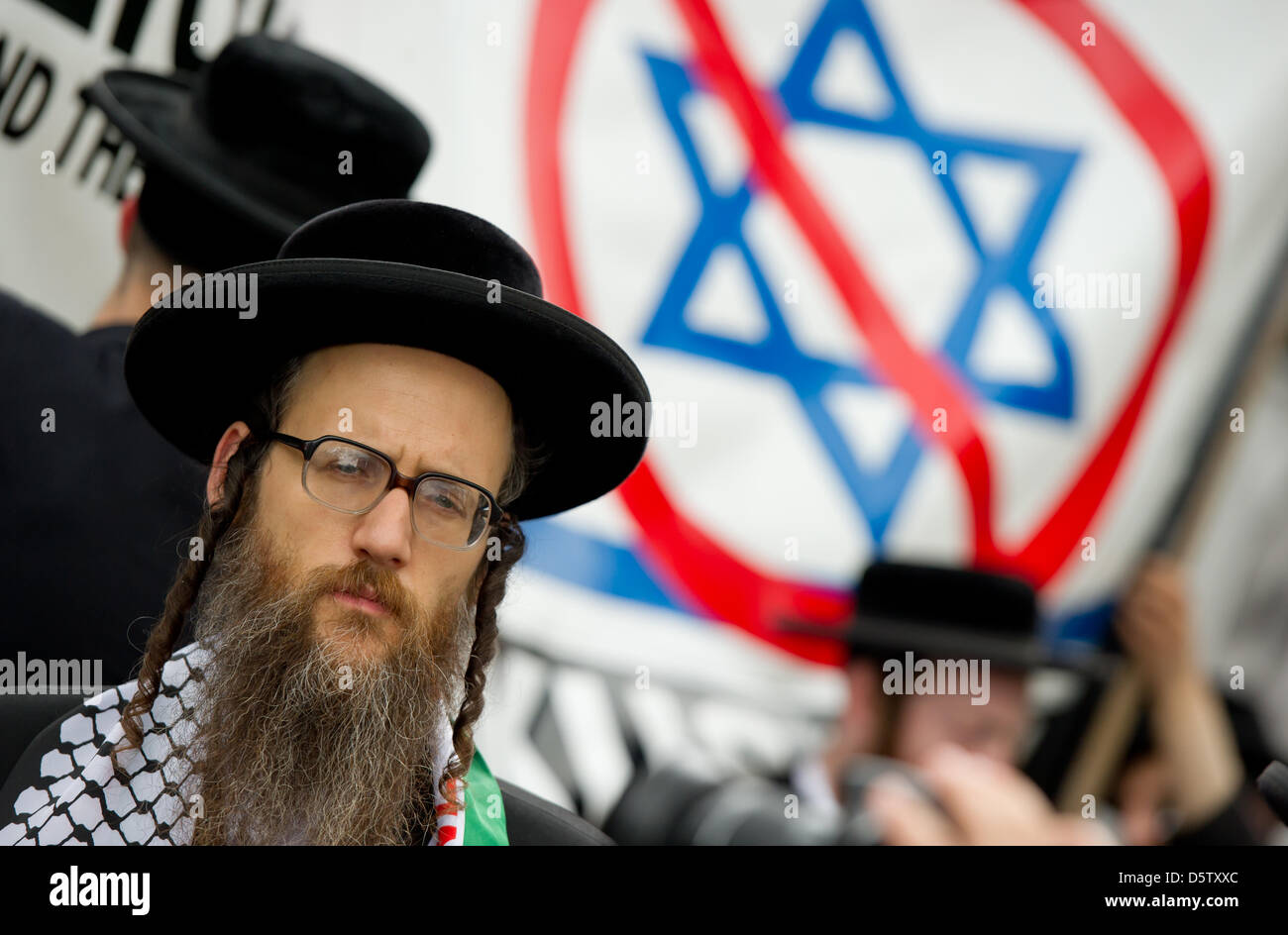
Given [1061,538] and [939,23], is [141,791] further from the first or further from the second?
[939,23]

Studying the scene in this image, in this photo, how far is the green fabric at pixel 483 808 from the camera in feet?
5.74

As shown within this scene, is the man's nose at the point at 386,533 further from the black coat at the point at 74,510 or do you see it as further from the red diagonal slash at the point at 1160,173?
the red diagonal slash at the point at 1160,173

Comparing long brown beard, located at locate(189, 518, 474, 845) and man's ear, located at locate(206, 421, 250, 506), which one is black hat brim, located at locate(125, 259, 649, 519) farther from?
long brown beard, located at locate(189, 518, 474, 845)

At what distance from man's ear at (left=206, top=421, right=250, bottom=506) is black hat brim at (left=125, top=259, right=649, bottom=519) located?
60mm

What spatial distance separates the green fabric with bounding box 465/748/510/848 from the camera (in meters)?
1.75

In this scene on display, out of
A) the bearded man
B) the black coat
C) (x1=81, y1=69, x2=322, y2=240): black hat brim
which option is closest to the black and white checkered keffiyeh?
the bearded man

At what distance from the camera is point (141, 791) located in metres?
1.71

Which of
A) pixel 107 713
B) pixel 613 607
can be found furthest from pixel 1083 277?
pixel 107 713

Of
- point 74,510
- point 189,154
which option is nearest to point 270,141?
point 189,154

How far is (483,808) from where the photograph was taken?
181cm

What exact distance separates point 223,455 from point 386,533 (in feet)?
1.24

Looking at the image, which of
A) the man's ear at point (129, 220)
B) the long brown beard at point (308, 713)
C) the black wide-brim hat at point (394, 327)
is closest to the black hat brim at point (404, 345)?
the black wide-brim hat at point (394, 327)

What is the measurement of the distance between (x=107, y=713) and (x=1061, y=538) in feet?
9.93

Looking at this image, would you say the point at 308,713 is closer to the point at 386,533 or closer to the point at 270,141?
the point at 386,533
